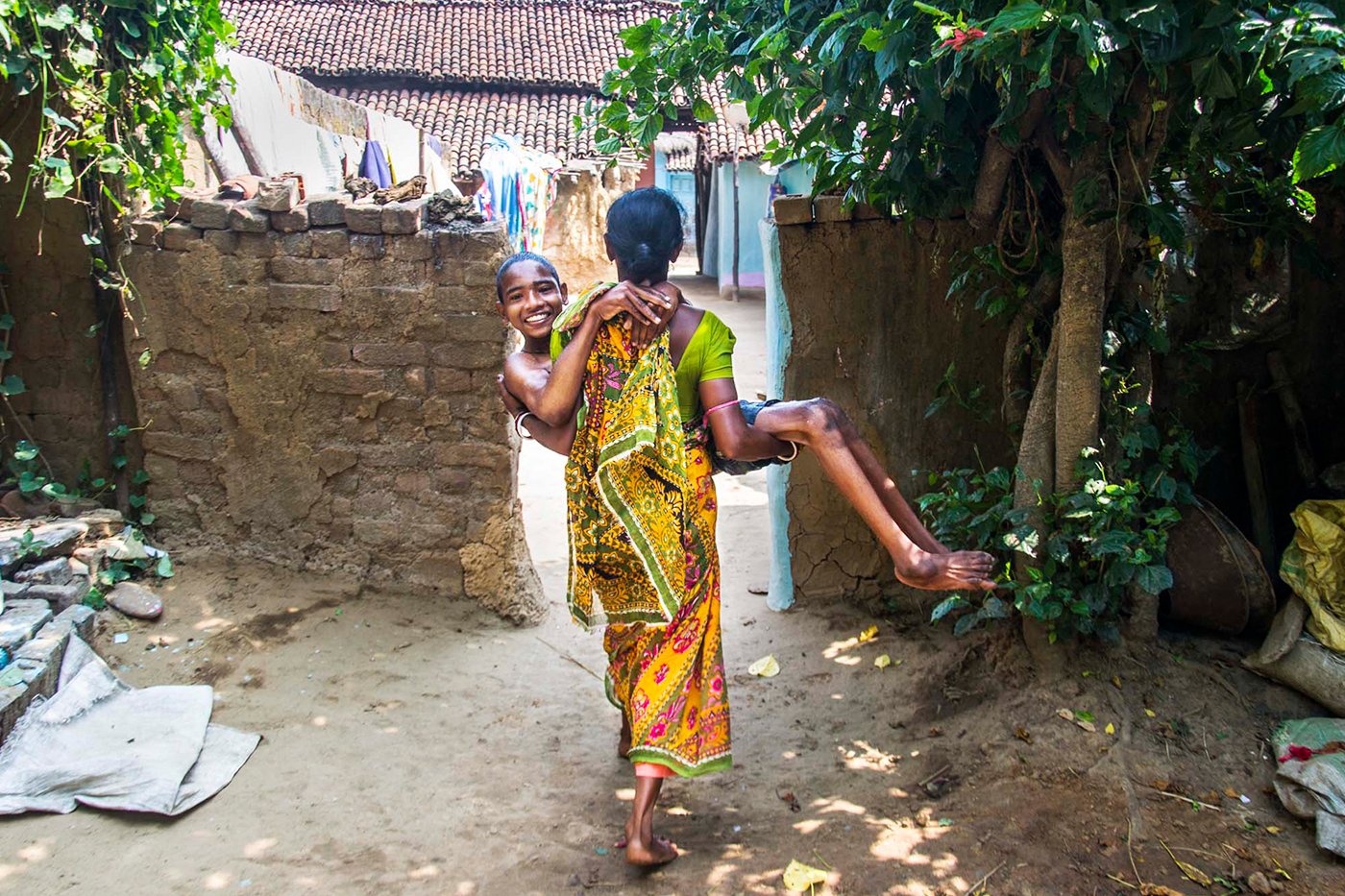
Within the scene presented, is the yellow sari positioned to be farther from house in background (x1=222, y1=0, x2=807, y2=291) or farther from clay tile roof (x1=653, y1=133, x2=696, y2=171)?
clay tile roof (x1=653, y1=133, x2=696, y2=171)

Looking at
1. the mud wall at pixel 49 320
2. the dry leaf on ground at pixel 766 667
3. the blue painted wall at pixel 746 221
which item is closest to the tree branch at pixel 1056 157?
the dry leaf on ground at pixel 766 667

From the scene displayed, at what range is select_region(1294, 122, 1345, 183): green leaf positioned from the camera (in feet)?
6.09

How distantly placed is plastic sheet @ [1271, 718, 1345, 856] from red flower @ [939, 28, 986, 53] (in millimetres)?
1973

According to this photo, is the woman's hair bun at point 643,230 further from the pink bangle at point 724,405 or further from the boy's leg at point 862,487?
the boy's leg at point 862,487

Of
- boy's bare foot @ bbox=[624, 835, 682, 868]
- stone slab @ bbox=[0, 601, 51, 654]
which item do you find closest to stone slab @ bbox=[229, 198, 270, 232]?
stone slab @ bbox=[0, 601, 51, 654]

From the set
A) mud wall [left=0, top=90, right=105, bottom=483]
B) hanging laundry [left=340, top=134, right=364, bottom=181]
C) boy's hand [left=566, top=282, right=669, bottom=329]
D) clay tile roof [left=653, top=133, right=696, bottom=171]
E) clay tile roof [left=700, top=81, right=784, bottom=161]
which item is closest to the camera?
boy's hand [left=566, top=282, right=669, bottom=329]

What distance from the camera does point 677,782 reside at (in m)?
3.19

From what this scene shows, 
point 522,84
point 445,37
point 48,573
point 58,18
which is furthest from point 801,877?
point 445,37

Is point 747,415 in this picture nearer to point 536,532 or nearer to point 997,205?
point 997,205

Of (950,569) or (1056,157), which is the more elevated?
(1056,157)

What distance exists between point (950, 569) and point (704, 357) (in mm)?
782

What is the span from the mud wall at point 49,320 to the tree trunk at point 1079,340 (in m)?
3.65

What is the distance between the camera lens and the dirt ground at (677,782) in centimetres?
259

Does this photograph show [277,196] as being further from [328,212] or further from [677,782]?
[677,782]
